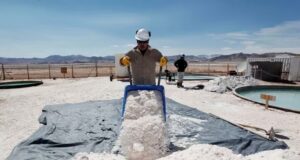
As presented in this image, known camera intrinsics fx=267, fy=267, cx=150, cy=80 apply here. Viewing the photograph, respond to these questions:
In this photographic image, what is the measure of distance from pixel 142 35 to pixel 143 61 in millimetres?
508

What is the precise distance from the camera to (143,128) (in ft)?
13.6

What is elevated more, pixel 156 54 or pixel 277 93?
pixel 156 54

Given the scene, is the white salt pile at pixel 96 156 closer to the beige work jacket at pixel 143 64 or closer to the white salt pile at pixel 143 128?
the white salt pile at pixel 143 128

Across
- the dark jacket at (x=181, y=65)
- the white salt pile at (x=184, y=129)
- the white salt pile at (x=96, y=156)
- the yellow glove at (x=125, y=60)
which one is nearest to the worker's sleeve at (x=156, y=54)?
the yellow glove at (x=125, y=60)

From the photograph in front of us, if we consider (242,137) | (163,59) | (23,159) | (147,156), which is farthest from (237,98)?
(23,159)

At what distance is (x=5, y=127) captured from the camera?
21.6 feet

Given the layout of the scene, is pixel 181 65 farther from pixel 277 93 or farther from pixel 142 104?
pixel 142 104

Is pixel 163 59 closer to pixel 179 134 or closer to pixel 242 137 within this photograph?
pixel 179 134

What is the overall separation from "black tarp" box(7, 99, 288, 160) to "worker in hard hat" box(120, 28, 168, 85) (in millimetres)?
1232

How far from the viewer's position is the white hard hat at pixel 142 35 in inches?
178

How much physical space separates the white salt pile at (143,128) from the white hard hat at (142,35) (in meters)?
0.93

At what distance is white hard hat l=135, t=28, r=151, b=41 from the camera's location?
452 centimetres

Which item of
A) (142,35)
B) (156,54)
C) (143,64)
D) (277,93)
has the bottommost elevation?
(277,93)

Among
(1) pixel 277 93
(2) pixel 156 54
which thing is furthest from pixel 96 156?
(1) pixel 277 93
